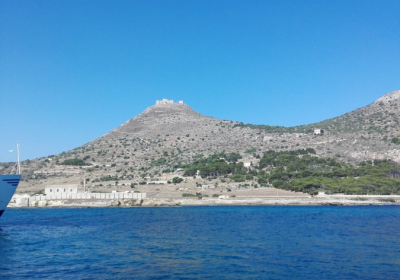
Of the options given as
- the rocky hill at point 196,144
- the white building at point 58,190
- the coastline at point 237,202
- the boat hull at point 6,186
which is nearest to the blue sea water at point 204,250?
the boat hull at point 6,186

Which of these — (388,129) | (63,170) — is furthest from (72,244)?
(388,129)

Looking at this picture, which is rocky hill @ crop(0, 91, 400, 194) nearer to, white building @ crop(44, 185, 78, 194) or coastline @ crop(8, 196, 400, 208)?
white building @ crop(44, 185, 78, 194)

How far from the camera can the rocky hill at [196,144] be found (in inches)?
3179

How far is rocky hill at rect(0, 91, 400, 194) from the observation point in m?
80.8

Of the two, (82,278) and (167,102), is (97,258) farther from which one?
Answer: (167,102)

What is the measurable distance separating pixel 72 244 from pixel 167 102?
4885 inches

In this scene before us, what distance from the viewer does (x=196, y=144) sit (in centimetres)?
10300

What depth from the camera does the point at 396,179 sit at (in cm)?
6444

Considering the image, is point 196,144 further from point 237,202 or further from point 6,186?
point 6,186

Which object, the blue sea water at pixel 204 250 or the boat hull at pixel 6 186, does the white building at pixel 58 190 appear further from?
the boat hull at pixel 6 186

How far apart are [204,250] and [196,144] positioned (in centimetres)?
8026

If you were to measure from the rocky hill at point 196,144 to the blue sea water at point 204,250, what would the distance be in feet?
150

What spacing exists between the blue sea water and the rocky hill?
45708 mm

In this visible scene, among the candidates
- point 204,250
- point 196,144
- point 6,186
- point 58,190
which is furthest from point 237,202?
point 196,144
